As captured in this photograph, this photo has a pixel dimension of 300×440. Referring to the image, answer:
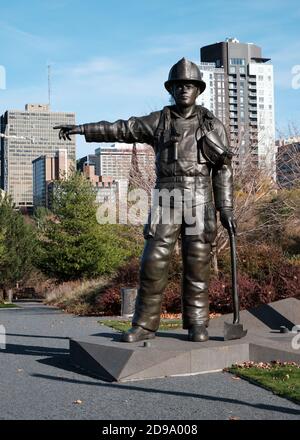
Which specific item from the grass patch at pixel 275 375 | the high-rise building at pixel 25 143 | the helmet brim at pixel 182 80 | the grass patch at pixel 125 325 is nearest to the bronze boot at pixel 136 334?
the grass patch at pixel 275 375

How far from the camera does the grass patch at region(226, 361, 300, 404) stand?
18.1 feet

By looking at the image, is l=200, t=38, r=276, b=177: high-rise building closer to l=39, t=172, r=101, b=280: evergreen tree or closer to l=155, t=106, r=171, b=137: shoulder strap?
l=39, t=172, r=101, b=280: evergreen tree

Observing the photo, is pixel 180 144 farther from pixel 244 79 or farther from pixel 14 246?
pixel 244 79

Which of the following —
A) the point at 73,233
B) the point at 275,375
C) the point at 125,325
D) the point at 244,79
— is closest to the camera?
the point at 275,375

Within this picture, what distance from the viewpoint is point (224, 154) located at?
6879 mm

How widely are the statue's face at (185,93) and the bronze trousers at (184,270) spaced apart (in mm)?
1237

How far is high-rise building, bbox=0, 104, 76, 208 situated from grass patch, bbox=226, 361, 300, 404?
8129cm

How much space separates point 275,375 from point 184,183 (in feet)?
7.60

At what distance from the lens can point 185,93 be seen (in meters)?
6.98

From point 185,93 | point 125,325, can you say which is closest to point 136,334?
point 185,93

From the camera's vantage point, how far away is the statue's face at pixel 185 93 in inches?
275

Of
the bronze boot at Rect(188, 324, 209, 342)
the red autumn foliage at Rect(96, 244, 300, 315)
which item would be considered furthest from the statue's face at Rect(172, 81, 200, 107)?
the red autumn foliage at Rect(96, 244, 300, 315)

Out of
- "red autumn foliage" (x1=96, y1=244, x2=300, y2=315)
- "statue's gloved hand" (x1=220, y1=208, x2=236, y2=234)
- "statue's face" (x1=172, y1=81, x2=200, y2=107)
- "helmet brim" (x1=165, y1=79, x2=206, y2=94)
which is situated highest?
"helmet brim" (x1=165, y1=79, x2=206, y2=94)

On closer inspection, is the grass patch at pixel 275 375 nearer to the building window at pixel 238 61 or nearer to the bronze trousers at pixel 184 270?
the bronze trousers at pixel 184 270
